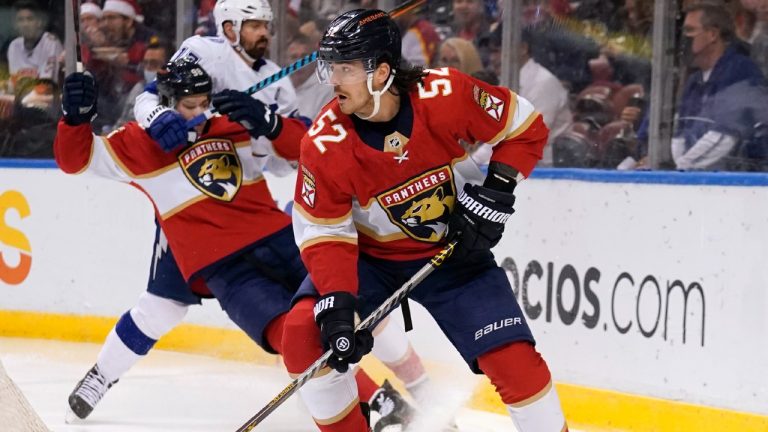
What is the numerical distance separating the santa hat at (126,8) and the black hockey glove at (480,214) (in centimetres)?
364

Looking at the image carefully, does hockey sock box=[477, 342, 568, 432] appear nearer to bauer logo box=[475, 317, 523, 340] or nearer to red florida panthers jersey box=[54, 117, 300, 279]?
bauer logo box=[475, 317, 523, 340]

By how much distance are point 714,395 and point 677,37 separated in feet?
4.18

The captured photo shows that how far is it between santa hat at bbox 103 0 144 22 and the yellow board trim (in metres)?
1.48

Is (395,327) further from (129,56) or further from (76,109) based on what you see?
(129,56)

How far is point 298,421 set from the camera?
4562 mm

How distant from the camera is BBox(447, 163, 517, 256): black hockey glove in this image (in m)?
3.11

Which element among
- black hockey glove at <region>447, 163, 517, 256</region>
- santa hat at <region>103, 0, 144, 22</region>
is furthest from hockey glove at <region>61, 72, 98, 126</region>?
santa hat at <region>103, 0, 144, 22</region>

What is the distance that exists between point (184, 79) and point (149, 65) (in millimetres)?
2343

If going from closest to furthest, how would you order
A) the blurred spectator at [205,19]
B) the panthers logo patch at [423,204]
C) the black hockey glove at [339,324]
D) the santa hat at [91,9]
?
the black hockey glove at [339,324] < the panthers logo patch at [423,204] < the blurred spectator at [205,19] < the santa hat at [91,9]

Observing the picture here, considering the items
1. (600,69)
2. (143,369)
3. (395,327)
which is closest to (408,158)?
(395,327)

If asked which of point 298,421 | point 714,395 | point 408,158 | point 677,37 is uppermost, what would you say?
point 408,158

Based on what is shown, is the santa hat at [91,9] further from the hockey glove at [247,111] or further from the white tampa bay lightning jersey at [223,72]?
the hockey glove at [247,111]

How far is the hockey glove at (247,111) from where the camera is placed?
3984 mm

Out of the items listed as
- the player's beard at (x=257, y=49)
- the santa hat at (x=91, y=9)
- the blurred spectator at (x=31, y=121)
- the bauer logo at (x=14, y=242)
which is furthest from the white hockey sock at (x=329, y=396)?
the santa hat at (x=91, y=9)
